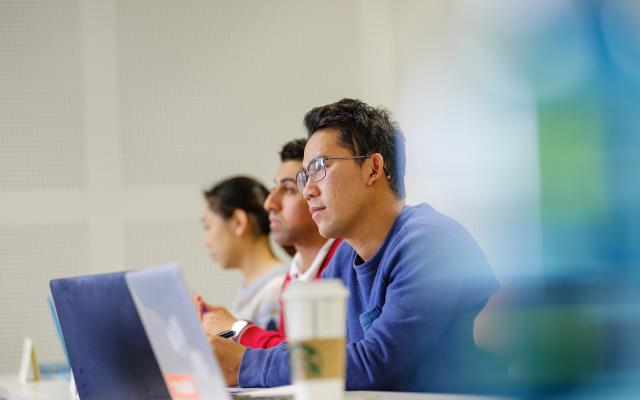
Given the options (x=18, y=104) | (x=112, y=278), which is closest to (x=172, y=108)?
(x=18, y=104)

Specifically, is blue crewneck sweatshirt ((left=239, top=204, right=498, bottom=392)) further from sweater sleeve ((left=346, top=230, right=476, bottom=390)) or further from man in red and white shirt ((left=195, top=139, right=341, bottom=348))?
man in red and white shirt ((left=195, top=139, right=341, bottom=348))

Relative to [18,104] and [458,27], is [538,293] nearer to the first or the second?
[458,27]

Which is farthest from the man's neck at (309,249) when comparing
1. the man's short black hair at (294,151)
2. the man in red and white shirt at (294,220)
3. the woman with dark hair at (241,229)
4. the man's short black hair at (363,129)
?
the man's short black hair at (363,129)

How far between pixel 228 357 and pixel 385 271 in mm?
394

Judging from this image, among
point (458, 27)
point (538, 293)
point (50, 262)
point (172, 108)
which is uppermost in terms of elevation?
point (458, 27)

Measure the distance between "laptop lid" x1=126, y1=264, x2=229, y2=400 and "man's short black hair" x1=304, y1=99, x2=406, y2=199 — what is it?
974mm

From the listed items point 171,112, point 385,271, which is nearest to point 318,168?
point 385,271

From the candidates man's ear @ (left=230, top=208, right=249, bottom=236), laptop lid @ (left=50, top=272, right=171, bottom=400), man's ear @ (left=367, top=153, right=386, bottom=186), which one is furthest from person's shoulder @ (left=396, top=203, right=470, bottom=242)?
man's ear @ (left=230, top=208, right=249, bottom=236)

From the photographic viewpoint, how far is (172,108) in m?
5.23

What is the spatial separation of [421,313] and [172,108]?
360 cm

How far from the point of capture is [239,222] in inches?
155

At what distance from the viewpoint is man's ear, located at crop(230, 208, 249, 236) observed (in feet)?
12.9

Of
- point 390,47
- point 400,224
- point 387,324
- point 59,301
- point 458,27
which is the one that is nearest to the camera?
point 59,301

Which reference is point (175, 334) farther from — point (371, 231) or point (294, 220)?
point (294, 220)
